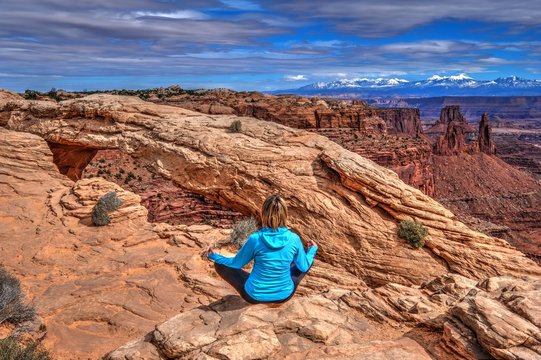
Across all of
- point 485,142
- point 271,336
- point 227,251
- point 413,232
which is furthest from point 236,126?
point 485,142

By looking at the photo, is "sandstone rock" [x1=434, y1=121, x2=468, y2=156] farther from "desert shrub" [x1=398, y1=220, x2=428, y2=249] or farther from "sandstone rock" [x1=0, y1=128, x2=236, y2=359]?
"sandstone rock" [x1=0, y1=128, x2=236, y2=359]

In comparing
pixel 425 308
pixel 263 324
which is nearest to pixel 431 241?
pixel 425 308

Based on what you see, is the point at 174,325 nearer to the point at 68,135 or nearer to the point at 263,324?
the point at 263,324

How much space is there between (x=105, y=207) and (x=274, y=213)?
372 inches

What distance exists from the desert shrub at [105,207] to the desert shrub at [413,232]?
8.89m

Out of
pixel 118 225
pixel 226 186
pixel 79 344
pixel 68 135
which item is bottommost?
pixel 79 344

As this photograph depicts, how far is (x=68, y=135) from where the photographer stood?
18.6 m

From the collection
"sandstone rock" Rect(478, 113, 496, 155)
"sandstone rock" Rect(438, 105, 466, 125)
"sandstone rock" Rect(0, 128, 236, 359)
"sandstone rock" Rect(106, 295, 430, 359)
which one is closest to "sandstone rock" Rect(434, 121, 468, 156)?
"sandstone rock" Rect(478, 113, 496, 155)

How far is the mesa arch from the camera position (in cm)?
1261

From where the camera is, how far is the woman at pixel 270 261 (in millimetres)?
6555

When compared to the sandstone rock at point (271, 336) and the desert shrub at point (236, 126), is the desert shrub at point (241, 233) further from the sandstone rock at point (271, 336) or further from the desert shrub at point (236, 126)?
the sandstone rock at point (271, 336)

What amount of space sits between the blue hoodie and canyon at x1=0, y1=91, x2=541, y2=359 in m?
0.34

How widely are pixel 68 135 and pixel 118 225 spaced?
640 cm

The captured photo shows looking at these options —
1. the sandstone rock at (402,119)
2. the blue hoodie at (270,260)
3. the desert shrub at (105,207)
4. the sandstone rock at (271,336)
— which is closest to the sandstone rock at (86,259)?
the desert shrub at (105,207)
